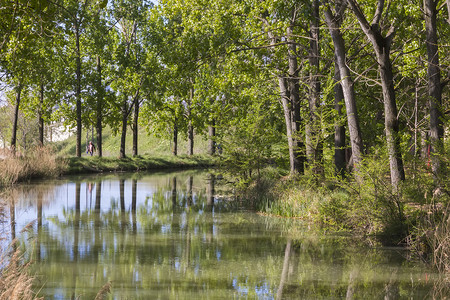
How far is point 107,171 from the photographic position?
119ft

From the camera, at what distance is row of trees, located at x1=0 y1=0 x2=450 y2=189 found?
38.7 feet

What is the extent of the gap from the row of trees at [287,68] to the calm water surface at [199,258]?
216 cm

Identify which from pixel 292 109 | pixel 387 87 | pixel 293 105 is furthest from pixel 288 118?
pixel 387 87

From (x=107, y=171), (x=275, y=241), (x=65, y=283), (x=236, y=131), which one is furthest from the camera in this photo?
(x=107, y=171)

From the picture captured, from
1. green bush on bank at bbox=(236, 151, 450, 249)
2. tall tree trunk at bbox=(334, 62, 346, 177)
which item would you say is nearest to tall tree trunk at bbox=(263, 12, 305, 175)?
tall tree trunk at bbox=(334, 62, 346, 177)

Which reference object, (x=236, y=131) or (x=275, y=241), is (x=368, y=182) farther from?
(x=236, y=131)

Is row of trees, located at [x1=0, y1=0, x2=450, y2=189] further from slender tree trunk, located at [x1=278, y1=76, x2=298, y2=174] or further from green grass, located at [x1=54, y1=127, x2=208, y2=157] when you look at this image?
green grass, located at [x1=54, y1=127, x2=208, y2=157]

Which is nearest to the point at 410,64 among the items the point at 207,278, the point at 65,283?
the point at 207,278

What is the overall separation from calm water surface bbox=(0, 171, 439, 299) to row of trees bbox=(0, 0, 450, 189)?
2164 mm

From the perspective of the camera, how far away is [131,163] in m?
39.2

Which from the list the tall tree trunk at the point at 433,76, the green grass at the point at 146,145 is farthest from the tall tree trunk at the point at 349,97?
the green grass at the point at 146,145

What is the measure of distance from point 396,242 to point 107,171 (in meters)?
27.7

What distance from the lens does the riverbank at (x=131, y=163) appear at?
3347 centimetres

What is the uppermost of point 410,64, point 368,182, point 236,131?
point 410,64
